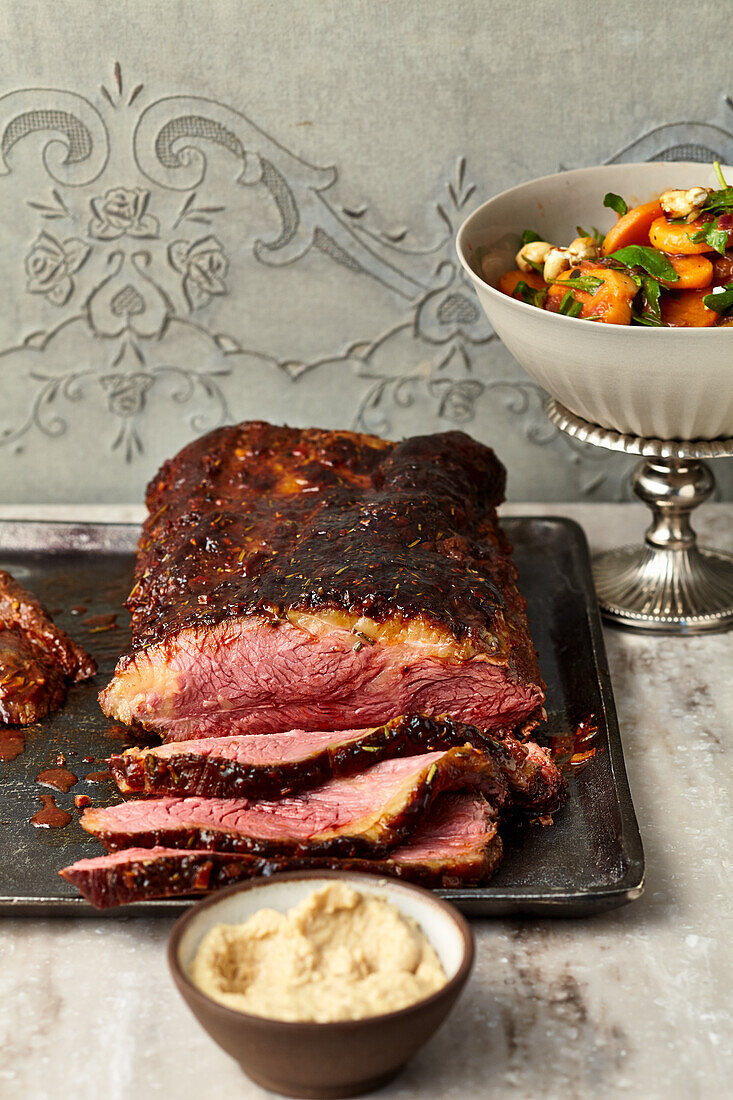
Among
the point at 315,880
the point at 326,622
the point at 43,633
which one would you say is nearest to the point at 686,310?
the point at 326,622

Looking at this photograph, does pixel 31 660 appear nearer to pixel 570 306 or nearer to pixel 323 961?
pixel 323 961

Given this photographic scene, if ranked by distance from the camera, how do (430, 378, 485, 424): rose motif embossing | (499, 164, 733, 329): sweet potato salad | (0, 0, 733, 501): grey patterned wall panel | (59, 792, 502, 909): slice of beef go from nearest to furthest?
(59, 792, 502, 909): slice of beef
(499, 164, 733, 329): sweet potato salad
(0, 0, 733, 501): grey patterned wall panel
(430, 378, 485, 424): rose motif embossing

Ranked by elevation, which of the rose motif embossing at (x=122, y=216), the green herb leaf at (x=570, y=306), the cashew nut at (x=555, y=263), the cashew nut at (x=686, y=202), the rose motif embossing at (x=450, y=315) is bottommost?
the rose motif embossing at (x=450, y=315)

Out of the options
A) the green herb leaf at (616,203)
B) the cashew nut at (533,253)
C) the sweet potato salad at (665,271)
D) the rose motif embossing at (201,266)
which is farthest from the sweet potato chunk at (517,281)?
the rose motif embossing at (201,266)

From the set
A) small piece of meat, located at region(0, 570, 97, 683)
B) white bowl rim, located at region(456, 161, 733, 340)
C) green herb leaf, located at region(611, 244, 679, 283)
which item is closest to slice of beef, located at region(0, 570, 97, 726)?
small piece of meat, located at region(0, 570, 97, 683)

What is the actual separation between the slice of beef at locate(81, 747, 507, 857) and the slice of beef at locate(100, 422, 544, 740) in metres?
0.19

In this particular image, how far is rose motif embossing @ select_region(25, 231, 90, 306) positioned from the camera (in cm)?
278

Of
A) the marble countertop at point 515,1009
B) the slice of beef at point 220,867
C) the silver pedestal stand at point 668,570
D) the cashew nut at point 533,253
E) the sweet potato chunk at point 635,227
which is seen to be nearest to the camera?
the marble countertop at point 515,1009

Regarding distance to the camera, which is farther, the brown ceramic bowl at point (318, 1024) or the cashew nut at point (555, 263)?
the cashew nut at point (555, 263)

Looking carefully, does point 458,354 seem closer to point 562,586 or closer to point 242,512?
point 562,586

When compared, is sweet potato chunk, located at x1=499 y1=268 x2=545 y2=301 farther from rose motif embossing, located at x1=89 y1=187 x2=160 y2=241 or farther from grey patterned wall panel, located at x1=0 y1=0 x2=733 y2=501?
rose motif embossing, located at x1=89 y1=187 x2=160 y2=241

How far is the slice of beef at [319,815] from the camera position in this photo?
1.55 meters

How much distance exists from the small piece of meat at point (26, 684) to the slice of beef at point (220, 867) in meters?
0.55

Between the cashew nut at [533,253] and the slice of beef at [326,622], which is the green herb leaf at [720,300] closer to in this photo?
the cashew nut at [533,253]
